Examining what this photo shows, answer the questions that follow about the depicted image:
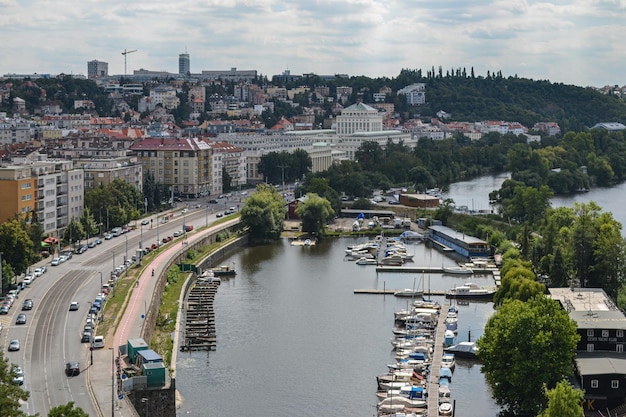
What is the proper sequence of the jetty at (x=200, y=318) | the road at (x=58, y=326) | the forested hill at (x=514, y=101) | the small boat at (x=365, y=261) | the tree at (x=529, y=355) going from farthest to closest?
the forested hill at (x=514, y=101) < the small boat at (x=365, y=261) < the jetty at (x=200, y=318) < the tree at (x=529, y=355) < the road at (x=58, y=326)

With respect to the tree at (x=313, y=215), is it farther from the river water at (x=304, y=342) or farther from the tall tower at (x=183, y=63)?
the tall tower at (x=183, y=63)

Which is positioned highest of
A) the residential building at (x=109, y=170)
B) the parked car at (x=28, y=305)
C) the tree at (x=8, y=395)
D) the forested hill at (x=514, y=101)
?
the forested hill at (x=514, y=101)

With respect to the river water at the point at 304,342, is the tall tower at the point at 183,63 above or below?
above

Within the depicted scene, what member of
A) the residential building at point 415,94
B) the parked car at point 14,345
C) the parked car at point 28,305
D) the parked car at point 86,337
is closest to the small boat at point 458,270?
the parked car at point 28,305

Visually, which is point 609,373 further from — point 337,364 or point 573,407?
point 337,364

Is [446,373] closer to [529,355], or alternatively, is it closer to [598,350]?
[529,355]

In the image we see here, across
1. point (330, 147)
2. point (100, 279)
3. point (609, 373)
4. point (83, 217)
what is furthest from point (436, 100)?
point (609, 373)
